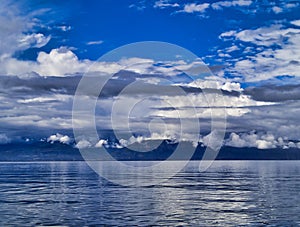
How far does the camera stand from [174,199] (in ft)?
270

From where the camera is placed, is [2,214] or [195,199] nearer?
[2,214]

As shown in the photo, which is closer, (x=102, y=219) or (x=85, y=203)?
(x=102, y=219)

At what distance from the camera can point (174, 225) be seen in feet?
179

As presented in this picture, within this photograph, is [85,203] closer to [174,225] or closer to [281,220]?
[174,225]

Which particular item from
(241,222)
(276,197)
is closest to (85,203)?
(241,222)

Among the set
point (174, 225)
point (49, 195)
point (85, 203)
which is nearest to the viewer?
point (174, 225)

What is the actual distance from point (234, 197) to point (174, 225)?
34240mm

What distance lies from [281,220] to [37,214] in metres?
34.5

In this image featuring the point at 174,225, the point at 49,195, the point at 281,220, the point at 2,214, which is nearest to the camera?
the point at 174,225

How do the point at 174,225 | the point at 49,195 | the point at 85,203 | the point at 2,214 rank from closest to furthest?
the point at 174,225
the point at 2,214
the point at 85,203
the point at 49,195

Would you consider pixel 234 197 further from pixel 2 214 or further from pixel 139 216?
pixel 2 214

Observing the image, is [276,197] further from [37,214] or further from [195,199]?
[37,214]

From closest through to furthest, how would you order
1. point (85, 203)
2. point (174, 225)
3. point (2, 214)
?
1. point (174, 225)
2. point (2, 214)
3. point (85, 203)

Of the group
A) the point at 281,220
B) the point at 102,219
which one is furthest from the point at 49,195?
the point at 281,220
